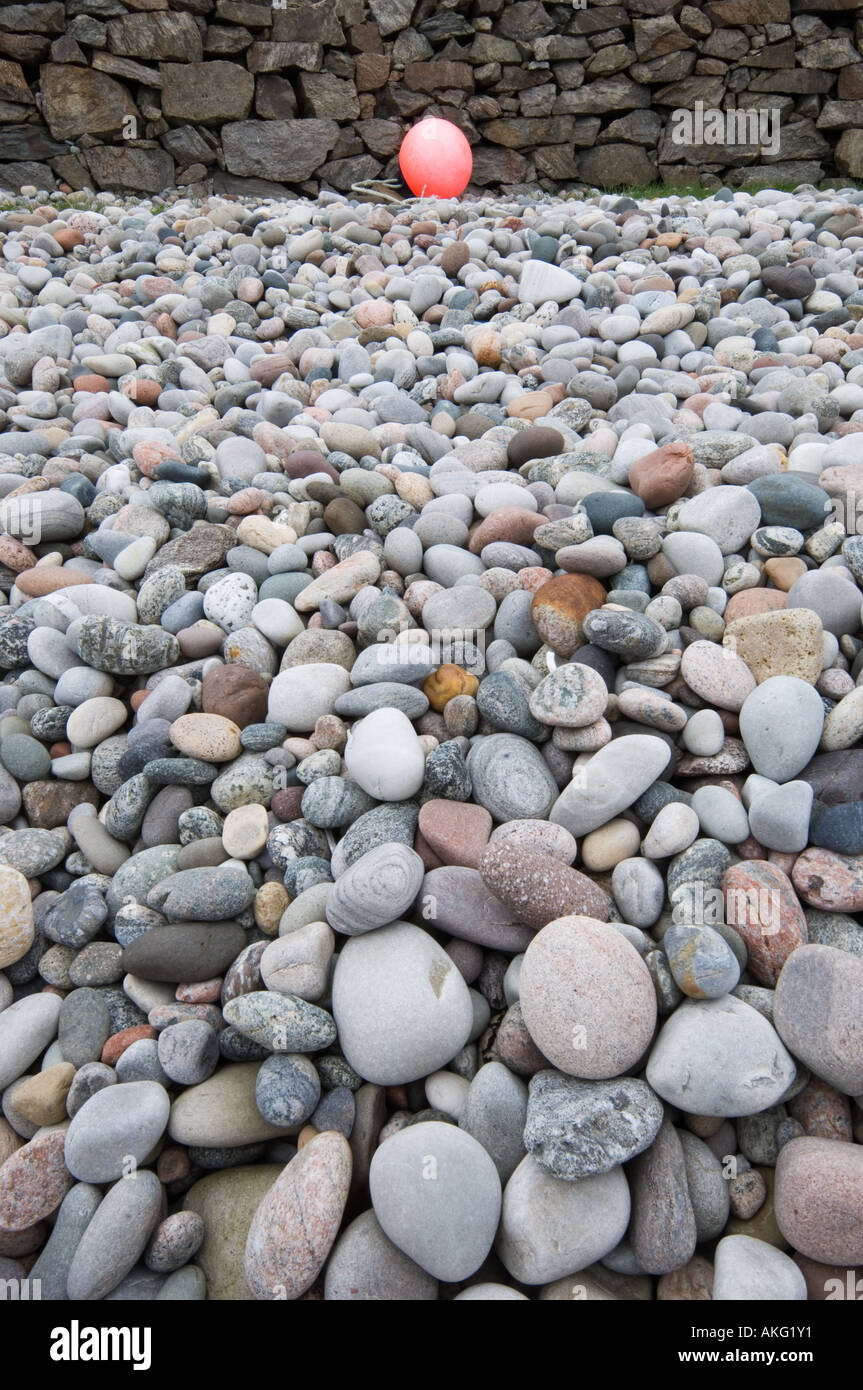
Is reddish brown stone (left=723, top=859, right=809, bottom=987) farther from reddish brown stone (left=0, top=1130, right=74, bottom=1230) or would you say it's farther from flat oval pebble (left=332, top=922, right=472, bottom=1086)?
reddish brown stone (left=0, top=1130, right=74, bottom=1230)

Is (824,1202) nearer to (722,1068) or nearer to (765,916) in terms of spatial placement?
(722,1068)

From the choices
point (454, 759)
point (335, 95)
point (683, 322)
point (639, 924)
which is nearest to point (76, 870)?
point (454, 759)

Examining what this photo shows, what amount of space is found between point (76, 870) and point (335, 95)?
6.54m

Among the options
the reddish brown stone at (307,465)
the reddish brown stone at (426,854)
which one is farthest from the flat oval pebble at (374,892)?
the reddish brown stone at (307,465)

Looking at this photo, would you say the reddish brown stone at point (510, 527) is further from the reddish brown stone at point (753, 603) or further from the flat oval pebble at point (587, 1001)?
the flat oval pebble at point (587, 1001)

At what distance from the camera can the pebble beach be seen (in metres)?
1.15

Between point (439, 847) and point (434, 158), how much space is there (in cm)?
518

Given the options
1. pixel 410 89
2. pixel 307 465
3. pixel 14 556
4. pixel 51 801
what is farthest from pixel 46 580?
pixel 410 89

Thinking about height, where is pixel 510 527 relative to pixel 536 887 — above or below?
above

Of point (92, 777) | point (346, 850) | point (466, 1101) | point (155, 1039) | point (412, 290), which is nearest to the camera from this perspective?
point (466, 1101)

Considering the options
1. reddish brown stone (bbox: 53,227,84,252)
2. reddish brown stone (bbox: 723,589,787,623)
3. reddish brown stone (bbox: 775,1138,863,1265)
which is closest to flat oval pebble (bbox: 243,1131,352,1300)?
reddish brown stone (bbox: 775,1138,863,1265)

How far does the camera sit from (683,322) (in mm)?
3121

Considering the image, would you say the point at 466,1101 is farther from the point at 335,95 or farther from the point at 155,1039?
the point at 335,95

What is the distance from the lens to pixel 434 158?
16.9 ft
